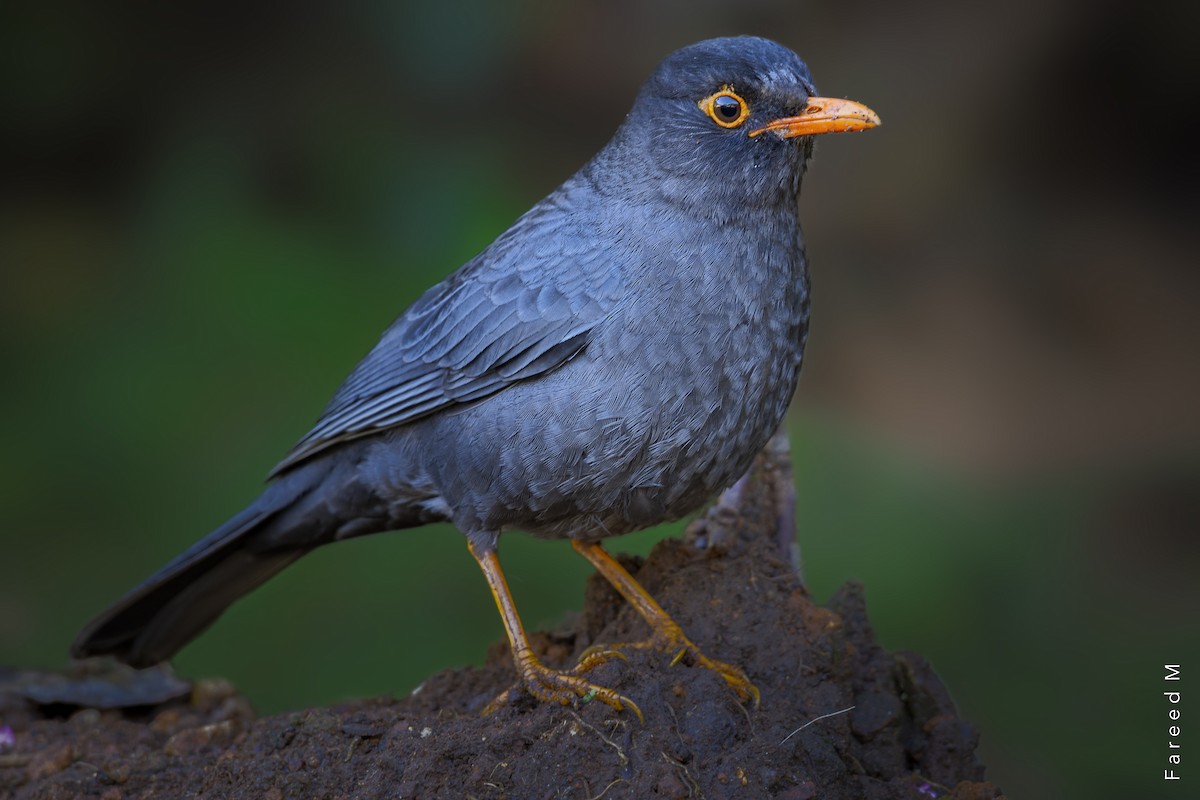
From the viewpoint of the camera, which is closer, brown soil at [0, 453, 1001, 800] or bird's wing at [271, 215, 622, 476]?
brown soil at [0, 453, 1001, 800]

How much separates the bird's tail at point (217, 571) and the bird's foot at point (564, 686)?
111 centimetres

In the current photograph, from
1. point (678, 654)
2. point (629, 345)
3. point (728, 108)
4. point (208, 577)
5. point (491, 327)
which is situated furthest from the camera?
point (208, 577)

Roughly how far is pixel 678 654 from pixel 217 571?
6.64ft

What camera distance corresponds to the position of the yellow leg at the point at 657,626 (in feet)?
12.1

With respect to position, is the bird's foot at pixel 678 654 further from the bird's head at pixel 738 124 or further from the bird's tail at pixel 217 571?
the bird's head at pixel 738 124

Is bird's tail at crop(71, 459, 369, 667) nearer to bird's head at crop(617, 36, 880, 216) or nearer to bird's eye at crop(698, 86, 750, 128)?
bird's head at crop(617, 36, 880, 216)

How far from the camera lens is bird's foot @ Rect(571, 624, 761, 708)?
3678 millimetres

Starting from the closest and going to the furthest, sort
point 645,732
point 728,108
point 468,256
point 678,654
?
1. point 645,732
2. point 678,654
3. point 728,108
4. point 468,256

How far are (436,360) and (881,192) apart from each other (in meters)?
3.09

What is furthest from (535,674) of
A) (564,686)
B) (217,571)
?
(217,571)

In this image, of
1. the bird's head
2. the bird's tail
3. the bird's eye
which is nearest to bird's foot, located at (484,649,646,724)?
the bird's tail

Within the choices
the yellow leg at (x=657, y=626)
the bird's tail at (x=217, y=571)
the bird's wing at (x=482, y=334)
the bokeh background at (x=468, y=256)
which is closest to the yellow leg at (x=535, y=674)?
the yellow leg at (x=657, y=626)

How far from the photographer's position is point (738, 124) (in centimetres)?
402

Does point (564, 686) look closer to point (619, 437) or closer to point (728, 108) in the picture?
point (619, 437)
